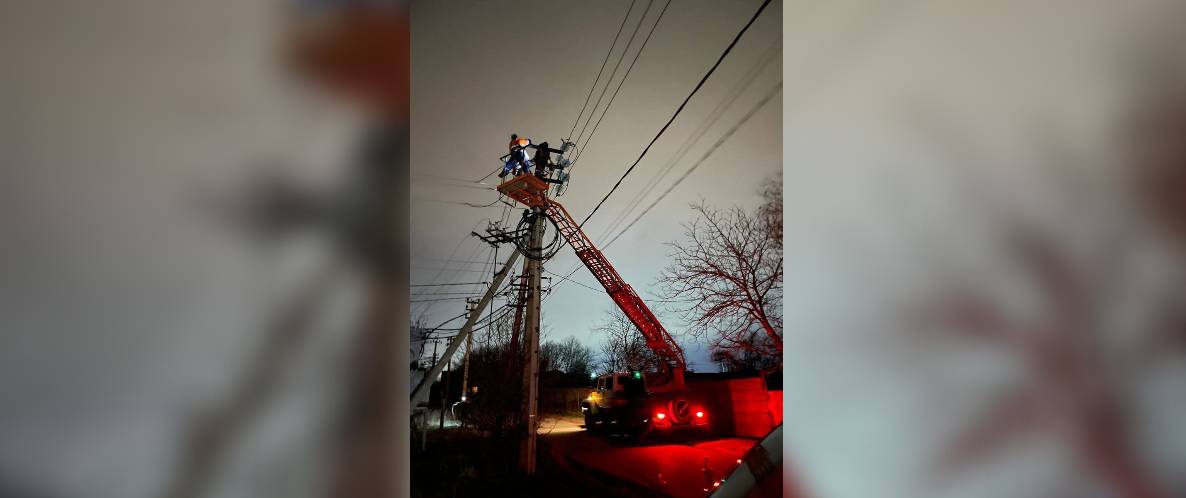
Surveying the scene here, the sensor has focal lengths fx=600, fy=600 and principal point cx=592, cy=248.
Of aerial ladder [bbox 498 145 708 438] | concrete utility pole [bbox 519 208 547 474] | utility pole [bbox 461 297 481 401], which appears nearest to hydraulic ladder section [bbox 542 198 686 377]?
aerial ladder [bbox 498 145 708 438]

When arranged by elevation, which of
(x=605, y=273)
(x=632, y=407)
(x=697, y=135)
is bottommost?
(x=632, y=407)

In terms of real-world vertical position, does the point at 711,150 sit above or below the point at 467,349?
above

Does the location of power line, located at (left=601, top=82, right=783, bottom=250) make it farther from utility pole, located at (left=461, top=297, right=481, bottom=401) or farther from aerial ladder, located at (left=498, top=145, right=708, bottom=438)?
utility pole, located at (left=461, top=297, right=481, bottom=401)

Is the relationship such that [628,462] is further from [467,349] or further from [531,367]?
[467,349]

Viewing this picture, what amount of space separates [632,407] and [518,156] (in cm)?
68

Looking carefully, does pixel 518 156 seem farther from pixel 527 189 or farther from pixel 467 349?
pixel 467 349

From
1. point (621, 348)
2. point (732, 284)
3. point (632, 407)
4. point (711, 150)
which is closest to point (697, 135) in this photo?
point (711, 150)

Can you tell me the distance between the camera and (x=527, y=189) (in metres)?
1.50

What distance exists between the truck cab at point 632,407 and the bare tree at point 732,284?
17 cm

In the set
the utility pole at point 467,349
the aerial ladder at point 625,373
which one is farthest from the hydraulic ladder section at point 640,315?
the utility pole at point 467,349

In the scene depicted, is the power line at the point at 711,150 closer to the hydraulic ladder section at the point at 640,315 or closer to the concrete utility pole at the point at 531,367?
the hydraulic ladder section at the point at 640,315
